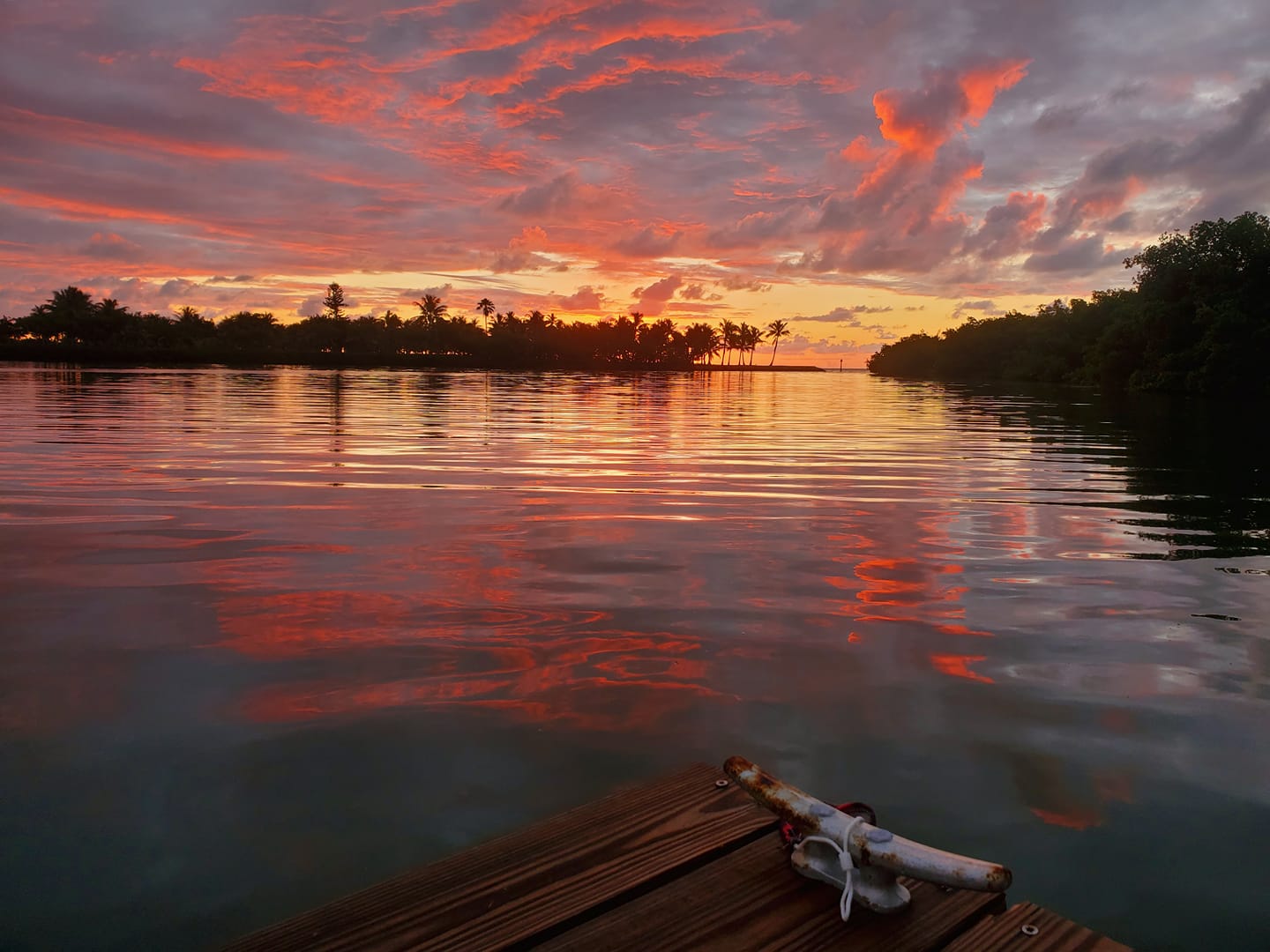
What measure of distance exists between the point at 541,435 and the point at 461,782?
14.9 metres

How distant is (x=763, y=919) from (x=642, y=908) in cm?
27

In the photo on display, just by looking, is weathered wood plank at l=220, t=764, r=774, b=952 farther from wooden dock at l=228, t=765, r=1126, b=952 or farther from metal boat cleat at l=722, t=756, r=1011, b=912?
metal boat cleat at l=722, t=756, r=1011, b=912

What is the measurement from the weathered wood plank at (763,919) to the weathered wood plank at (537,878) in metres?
0.07

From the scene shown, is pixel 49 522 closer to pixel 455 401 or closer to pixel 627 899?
pixel 627 899

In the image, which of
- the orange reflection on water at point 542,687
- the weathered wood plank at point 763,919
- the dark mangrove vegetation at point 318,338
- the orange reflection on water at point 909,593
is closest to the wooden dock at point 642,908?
the weathered wood plank at point 763,919

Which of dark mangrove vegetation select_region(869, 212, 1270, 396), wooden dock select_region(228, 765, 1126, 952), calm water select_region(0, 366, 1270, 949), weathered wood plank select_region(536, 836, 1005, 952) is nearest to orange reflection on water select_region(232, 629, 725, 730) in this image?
calm water select_region(0, 366, 1270, 949)

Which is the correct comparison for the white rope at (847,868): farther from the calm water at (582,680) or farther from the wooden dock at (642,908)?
the calm water at (582,680)

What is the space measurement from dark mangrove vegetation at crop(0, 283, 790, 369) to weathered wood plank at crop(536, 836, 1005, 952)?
112 meters

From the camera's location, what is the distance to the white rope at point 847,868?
6.37 feet

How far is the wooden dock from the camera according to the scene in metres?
1.91

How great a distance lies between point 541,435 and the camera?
18141 millimetres

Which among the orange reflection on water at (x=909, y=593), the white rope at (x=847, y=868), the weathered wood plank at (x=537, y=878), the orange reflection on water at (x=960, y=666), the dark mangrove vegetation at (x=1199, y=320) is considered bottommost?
the orange reflection on water at (x=960, y=666)

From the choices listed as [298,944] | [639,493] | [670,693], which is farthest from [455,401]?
[298,944]

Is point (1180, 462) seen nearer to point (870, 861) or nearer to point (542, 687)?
point (542, 687)
